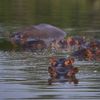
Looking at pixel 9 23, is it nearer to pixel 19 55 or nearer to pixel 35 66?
pixel 19 55

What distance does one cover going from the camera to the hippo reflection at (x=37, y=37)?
46.3 ft

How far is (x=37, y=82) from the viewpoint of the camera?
9562 millimetres

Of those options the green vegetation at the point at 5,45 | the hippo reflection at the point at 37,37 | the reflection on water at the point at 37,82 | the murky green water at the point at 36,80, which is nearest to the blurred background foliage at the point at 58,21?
the murky green water at the point at 36,80

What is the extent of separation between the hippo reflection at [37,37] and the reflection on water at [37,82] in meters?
1.99

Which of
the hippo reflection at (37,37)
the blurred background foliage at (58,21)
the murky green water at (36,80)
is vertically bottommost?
the blurred background foliage at (58,21)

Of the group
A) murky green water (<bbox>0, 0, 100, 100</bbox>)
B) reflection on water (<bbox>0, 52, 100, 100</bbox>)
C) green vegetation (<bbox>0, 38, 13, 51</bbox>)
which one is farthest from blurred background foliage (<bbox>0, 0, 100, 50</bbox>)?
reflection on water (<bbox>0, 52, 100, 100</bbox>)

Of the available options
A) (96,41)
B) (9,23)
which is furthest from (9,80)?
(9,23)

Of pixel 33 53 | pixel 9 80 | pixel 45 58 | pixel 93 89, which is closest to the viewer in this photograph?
pixel 93 89

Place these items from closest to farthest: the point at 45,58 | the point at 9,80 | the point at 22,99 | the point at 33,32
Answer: the point at 22,99 → the point at 9,80 → the point at 45,58 → the point at 33,32

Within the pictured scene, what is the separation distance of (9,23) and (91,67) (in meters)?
8.10

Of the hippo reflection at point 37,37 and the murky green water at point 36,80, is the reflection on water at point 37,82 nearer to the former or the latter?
the murky green water at point 36,80

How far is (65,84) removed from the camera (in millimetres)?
9508

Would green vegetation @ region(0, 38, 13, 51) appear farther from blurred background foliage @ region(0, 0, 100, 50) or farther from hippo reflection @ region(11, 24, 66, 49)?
blurred background foliage @ region(0, 0, 100, 50)

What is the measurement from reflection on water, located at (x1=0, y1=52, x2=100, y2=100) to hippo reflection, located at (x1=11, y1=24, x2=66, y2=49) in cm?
199
